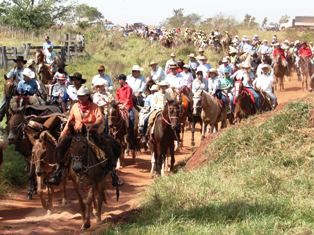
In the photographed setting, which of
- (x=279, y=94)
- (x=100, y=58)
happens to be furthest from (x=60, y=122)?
(x=100, y=58)

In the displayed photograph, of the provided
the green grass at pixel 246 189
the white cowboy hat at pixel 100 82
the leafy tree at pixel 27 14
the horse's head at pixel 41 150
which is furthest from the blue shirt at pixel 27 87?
the leafy tree at pixel 27 14

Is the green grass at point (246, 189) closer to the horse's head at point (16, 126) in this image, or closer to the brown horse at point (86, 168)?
the brown horse at point (86, 168)

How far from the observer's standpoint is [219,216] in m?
9.05

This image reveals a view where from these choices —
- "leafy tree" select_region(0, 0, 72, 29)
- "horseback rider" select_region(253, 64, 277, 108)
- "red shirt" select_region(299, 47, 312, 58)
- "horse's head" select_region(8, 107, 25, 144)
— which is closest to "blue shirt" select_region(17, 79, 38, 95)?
"horse's head" select_region(8, 107, 25, 144)

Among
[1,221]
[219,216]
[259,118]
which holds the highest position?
[259,118]

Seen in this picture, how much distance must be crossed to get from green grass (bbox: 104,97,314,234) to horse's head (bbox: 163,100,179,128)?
1.21m

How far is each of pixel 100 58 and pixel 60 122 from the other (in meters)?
26.2

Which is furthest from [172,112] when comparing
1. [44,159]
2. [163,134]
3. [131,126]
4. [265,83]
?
[265,83]

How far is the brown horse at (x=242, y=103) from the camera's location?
19.3m

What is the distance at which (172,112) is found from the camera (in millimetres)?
14648

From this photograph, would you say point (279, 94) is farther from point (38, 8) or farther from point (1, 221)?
point (38, 8)

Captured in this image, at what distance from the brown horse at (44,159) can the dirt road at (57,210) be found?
1.28ft

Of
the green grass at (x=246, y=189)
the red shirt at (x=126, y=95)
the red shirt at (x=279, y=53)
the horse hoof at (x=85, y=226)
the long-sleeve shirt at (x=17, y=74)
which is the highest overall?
the red shirt at (x=279, y=53)

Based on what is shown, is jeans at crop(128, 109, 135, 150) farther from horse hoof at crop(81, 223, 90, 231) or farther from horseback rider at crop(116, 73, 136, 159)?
horse hoof at crop(81, 223, 90, 231)
